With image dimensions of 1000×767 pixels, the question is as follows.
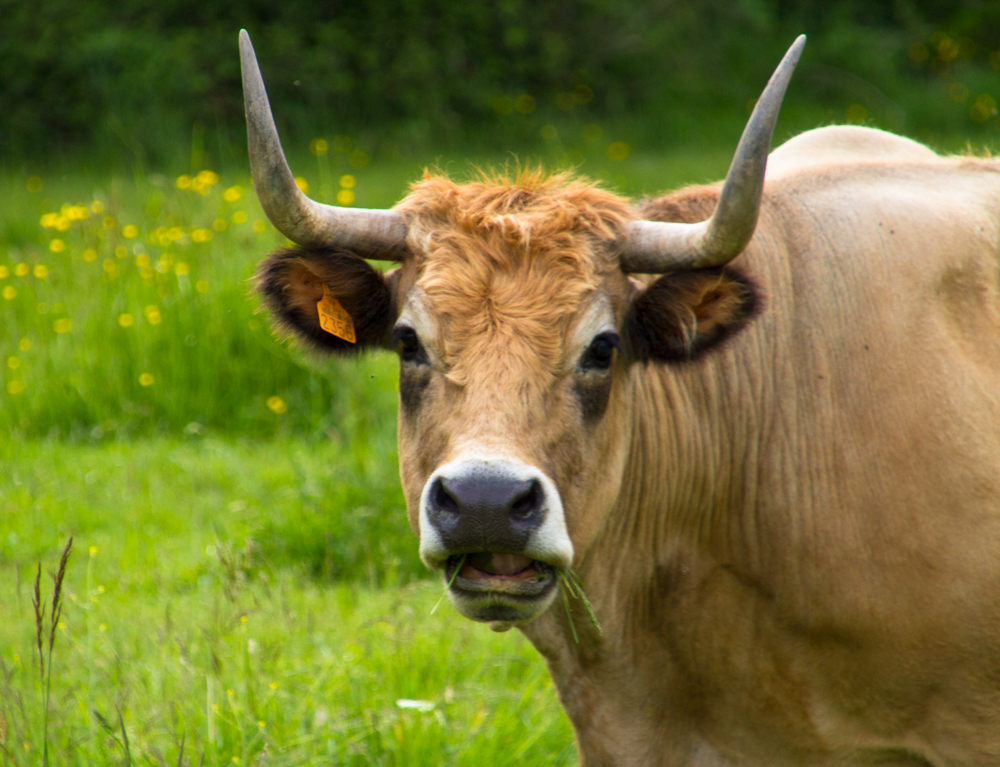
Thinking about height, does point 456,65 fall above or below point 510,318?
above

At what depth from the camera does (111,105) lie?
53.0 feet

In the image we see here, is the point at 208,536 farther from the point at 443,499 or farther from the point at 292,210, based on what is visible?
the point at 443,499

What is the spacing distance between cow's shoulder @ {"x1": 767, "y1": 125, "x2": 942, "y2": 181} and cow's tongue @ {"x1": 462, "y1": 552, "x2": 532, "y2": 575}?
1904mm

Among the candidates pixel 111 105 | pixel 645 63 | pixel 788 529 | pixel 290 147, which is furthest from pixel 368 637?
pixel 645 63

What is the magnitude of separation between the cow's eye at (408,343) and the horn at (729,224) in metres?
0.72

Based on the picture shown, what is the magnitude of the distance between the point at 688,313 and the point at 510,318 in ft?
2.08

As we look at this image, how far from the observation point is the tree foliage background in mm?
16234

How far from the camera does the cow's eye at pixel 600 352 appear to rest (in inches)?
132

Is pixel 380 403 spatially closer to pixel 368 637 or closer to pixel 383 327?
pixel 368 637

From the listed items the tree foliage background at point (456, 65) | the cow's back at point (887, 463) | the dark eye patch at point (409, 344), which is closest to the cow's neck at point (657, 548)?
the cow's back at point (887, 463)

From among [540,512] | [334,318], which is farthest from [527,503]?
[334,318]

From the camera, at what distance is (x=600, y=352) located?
3.40 meters

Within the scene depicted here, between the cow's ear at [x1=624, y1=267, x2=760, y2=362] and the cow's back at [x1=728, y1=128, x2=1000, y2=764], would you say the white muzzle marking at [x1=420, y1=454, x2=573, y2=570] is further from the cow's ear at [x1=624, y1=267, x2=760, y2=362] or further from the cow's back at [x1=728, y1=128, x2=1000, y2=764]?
the cow's back at [x1=728, y1=128, x2=1000, y2=764]

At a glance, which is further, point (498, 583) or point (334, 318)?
point (334, 318)
